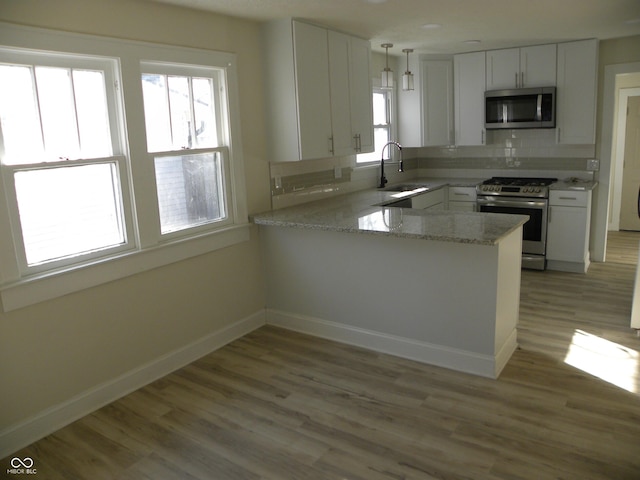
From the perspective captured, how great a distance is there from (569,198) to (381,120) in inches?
86.6

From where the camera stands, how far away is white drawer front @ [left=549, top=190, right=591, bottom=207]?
5082 millimetres

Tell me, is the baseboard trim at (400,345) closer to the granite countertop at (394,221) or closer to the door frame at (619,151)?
the granite countertop at (394,221)

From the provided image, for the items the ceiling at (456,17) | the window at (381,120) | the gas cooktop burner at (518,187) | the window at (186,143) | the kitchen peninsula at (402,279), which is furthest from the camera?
the window at (381,120)

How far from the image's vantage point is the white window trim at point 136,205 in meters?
2.54

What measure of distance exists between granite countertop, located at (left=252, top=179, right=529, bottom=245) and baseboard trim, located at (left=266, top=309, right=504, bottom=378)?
31.6 inches

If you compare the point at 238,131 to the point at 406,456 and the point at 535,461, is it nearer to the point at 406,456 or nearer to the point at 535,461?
the point at 406,456

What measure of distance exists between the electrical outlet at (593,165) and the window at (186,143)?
13.3 ft

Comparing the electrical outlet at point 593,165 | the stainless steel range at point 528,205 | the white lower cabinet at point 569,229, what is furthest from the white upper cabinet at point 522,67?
the white lower cabinet at point 569,229

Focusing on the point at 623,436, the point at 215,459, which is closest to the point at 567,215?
the point at 623,436

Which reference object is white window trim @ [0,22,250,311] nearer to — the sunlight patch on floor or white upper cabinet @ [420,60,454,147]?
the sunlight patch on floor

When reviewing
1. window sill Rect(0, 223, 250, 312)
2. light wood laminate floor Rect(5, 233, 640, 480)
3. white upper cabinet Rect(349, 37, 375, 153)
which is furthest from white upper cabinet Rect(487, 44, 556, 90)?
window sill Rect(0, 223, 250, 312)

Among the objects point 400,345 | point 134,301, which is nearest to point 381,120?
point 400,345

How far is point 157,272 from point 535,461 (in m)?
2.43

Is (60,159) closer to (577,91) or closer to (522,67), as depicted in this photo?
(522,67)
